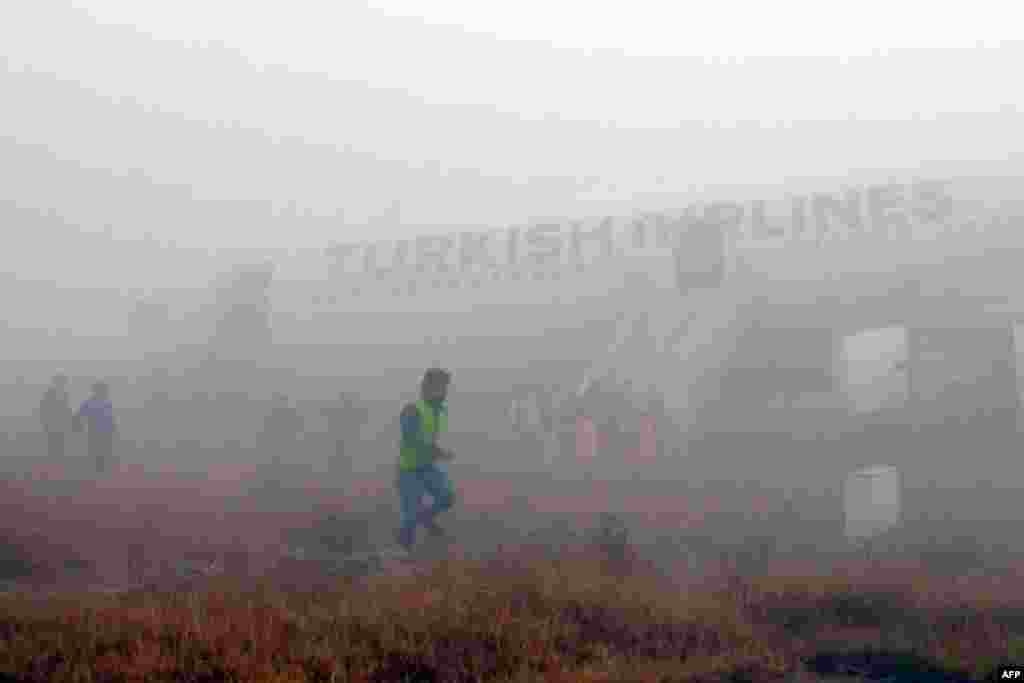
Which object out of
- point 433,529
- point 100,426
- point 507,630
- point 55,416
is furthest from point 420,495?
point 55,416

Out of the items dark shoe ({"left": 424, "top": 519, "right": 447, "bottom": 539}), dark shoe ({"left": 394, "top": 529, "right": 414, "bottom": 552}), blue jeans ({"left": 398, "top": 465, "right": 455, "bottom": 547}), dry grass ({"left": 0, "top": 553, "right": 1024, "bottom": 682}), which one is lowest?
dry grass ({"left": 0, "top": 553, "right": 1024, "bottom": 682})

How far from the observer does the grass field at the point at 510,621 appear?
17.9ft

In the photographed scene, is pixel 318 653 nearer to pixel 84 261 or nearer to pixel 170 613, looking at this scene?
pixel 170 613

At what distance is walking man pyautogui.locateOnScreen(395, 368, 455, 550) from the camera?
921cm

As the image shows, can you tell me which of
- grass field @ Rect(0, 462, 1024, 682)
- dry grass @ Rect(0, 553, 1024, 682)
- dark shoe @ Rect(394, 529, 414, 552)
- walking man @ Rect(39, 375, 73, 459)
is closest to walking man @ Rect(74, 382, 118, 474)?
walking man @ Rect(39, 375, 73, 459)

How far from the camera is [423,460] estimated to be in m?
9.21

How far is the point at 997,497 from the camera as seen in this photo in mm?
11180

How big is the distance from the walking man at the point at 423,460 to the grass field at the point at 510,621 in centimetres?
47

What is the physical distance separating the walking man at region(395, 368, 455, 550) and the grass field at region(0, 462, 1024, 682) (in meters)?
0.47

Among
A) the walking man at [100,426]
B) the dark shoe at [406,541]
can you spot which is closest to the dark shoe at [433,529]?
the dark shoe at [406,541]

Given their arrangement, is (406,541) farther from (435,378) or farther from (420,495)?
(435,378)

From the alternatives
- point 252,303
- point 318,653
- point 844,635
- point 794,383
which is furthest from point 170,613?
point 252,303

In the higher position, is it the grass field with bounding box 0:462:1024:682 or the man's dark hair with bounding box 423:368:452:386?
the man's dark hair with bounding box 423:368:452:386

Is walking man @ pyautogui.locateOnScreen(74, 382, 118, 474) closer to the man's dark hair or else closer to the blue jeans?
the blue jeans
